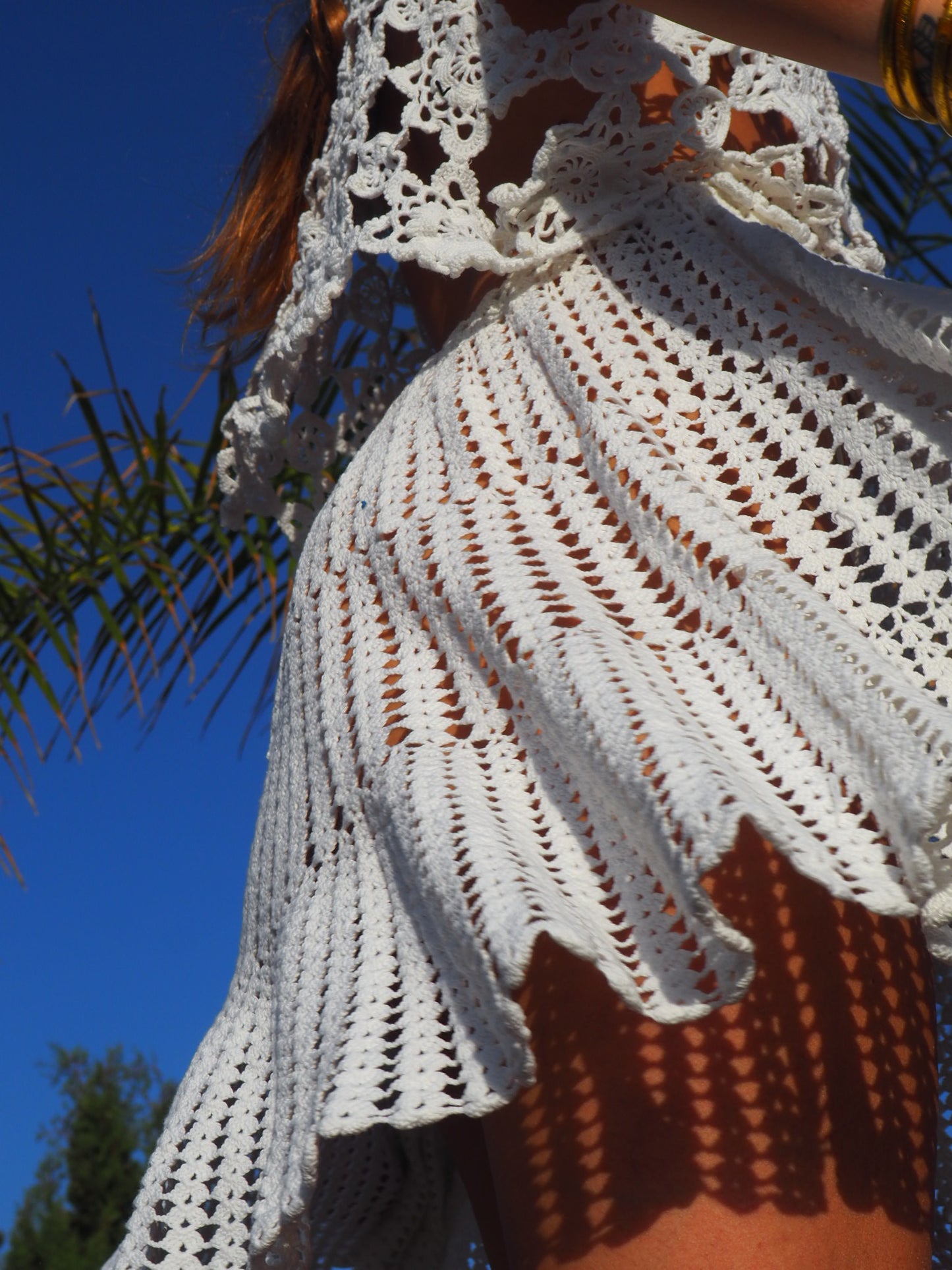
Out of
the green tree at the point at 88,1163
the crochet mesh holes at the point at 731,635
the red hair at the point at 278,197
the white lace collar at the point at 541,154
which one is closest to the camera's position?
the crochet mesh holes at the point at 731,635

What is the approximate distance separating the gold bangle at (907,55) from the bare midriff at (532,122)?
0.31 metres

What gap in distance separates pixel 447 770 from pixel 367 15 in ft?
2.45

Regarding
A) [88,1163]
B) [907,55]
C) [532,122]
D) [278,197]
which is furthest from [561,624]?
[88,1163]

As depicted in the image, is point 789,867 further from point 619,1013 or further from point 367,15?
point 367,15

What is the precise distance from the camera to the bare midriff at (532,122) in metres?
1.05

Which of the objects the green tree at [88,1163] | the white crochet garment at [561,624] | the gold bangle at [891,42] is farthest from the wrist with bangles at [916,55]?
the green tree at [88,1163]

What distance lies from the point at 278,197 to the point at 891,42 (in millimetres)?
701

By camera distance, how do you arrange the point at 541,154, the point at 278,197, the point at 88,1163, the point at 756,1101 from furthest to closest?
the point at 88,1163 → the point at 278,197 → the point at 541,154 → the point at 756,1101

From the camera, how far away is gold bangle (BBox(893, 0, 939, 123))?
2.46ft

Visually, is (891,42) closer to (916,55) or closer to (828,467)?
(916,55)

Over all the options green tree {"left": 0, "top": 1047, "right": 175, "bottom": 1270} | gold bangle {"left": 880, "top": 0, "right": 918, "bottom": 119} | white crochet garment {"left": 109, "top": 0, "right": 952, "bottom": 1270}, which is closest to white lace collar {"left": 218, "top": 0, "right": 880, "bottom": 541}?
white crochet garment {"left": 109, "top": 0, "right": 952, "bottom": 1270}

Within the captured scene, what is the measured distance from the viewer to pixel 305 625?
100 centimetres

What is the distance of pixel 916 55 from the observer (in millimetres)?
756

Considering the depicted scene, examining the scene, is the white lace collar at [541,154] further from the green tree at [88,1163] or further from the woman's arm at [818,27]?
the green tree at [88,1163]
